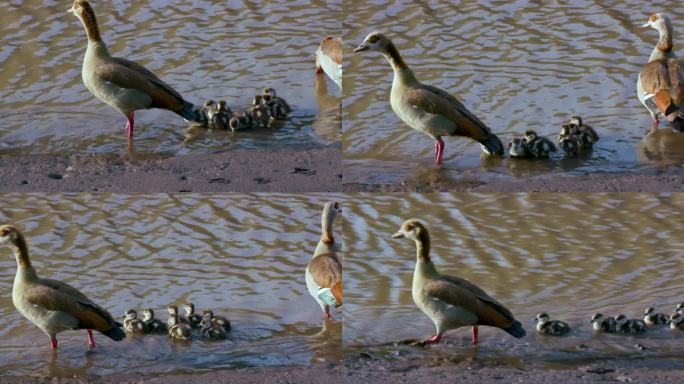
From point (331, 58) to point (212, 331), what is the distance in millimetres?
3680

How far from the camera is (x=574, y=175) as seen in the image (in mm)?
11164

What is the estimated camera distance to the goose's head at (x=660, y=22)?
12.8 metres

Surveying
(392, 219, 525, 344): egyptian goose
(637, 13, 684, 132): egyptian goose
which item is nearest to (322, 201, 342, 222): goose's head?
(392, 219, 525, 344): egyptian goose

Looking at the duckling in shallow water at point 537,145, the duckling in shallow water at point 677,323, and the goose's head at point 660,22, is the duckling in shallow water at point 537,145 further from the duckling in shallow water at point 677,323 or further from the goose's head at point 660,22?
the goose's head at point 660,22

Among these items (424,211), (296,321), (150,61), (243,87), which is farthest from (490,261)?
(150,61)

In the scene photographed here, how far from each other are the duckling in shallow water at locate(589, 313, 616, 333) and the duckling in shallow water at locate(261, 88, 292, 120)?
139 inches

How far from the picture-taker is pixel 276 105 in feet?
40.0

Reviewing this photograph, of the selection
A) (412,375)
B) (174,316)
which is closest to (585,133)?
(412,375)

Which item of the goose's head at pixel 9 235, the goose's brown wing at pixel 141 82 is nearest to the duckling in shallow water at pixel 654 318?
the goose's brown wing at pixel 141 82

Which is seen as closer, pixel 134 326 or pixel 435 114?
pixel 134 326

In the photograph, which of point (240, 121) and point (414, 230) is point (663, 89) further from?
point (240, 121)

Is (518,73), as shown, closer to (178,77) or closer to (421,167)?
(421,167)

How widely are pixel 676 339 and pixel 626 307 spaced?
0.68 meters

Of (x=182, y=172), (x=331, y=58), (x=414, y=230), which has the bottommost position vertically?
(x=414, y=230)
